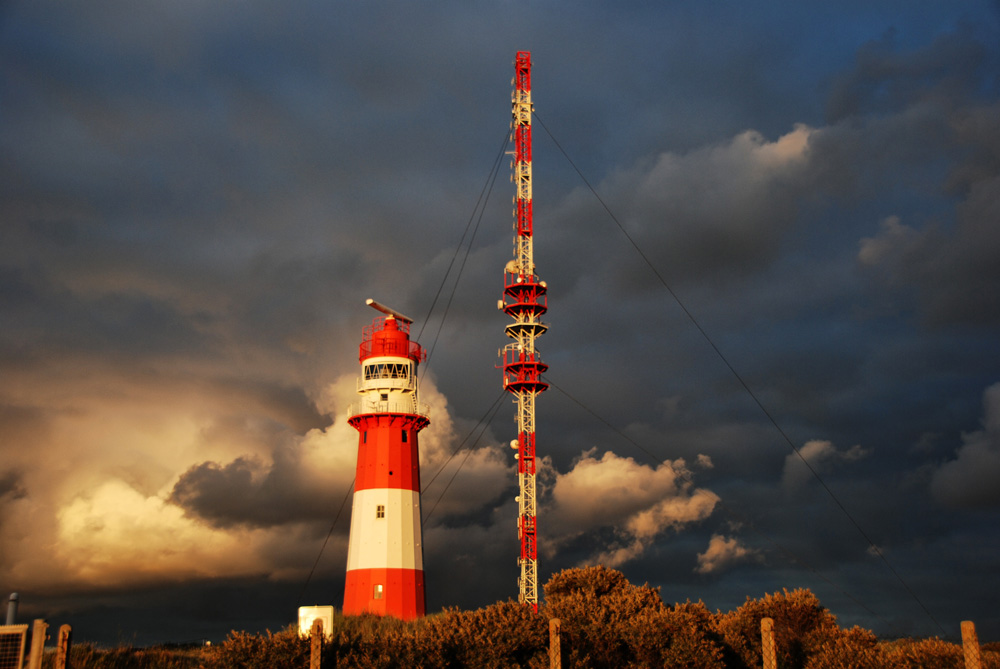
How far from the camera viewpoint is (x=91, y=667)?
27.1 metres

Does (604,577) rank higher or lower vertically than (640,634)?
higher

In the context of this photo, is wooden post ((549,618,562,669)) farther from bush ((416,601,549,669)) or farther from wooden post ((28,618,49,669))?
wooden post ((28,618,49,669))

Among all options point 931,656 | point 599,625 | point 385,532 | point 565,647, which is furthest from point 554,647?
point 385,532

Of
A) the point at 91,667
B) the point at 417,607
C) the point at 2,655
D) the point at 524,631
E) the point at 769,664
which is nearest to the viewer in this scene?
the point at 2,655

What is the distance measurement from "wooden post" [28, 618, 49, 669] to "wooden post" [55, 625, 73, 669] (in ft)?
1.21

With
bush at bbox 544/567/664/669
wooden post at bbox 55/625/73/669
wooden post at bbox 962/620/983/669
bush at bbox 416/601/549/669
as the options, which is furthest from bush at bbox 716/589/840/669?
wooden post at bbox 55/625/73/669

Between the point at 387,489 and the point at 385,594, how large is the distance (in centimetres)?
588

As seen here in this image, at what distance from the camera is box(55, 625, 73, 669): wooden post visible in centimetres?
1823

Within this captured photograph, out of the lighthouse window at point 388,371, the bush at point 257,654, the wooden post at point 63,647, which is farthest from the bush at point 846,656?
the lighthouse window at point 388,371

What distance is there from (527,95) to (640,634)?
120ft

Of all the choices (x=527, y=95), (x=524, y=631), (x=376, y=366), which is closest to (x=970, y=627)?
(x=524, y=631)

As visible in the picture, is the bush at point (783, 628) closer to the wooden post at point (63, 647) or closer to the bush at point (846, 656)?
the bush at point (846, 656)

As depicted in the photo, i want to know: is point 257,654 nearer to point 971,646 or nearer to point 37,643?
point 37,643

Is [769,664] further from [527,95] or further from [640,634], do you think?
[527,95]
